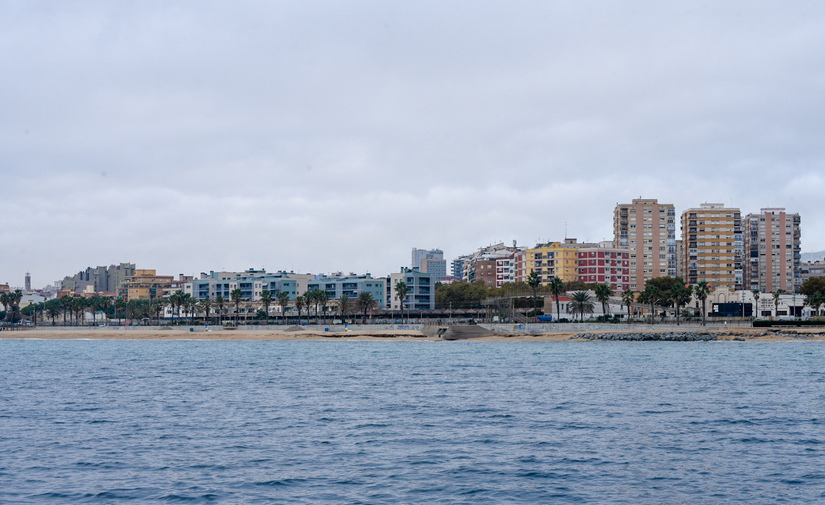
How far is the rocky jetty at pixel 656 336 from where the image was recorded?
134 meters

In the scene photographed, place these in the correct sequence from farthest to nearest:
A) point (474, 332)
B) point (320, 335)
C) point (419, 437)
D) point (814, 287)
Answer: point (814, 287)
point (320, 335)
point (474, 332)
point (419, 437)

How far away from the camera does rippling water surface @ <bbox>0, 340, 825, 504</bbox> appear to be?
27391 mm

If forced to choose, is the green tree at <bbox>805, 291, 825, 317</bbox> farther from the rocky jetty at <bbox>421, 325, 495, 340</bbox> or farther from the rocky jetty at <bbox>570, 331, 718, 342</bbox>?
the rocky jetty at <bbox>421, 325, 495, 340</bbox>

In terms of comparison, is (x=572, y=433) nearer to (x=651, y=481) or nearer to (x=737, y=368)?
(x=651, y=481)

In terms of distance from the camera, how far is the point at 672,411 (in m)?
45.2

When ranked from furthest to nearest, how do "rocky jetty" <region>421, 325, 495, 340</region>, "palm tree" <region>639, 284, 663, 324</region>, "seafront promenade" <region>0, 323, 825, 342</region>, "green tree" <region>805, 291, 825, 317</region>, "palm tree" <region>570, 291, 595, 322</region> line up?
"palm tree" <region>639, 284, 663, 324</region> → "palm tree" <region>570, 291, 595, 322</region> → "green tree" <region>805, 291, 825, 317</region> → "rocky jetty" <region>421, 325, 495, 340</region> → "seafront promenade" <region>0, 323, 825, 342</region>

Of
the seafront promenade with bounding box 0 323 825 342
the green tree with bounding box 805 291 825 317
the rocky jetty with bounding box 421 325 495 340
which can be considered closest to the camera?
the seafront promenade with bounding box 0 323 825 342

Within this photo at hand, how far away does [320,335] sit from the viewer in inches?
6289

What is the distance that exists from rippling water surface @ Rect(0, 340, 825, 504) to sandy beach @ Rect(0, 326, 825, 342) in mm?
68040

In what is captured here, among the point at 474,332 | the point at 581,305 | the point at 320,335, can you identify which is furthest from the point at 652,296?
the point at 320,335

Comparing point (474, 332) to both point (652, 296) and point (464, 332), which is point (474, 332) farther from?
point (652, 296)

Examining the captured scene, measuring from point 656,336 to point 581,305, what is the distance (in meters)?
39.8

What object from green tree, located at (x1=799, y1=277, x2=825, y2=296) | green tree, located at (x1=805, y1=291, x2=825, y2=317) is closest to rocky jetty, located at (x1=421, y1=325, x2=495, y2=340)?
green tree, located at (x1=805, y1=291, x2=825, y2=317)

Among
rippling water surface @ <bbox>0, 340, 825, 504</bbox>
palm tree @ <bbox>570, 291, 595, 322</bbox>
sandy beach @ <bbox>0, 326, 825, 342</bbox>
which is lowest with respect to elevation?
sandy beach @ <bbox>0, 326, 825, 342</bbox>
